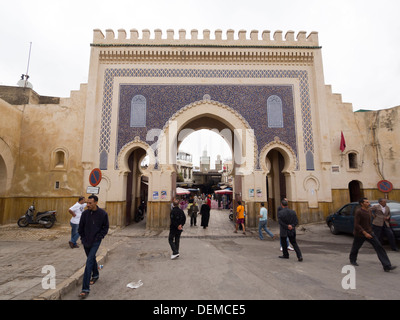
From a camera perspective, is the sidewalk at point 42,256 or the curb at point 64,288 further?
the sidewalk at point 42,256

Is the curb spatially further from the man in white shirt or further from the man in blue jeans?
the man in white shirt

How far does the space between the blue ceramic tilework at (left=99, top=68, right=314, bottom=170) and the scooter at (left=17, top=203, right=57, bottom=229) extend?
3.75 m

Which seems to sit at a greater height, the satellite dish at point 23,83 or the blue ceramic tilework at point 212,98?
the satellite dish at point 23,83

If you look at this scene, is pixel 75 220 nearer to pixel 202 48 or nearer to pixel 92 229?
pixel 92 229

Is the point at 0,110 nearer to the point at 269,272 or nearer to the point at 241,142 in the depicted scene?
the point at 241,142

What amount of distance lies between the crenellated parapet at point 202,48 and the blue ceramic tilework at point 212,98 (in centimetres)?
61

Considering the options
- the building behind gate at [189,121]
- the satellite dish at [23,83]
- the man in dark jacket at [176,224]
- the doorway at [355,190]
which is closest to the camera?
the man in dark jacket at [176,224]

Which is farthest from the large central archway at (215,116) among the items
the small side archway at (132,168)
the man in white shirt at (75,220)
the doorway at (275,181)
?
the man in white shirt at (75,220)

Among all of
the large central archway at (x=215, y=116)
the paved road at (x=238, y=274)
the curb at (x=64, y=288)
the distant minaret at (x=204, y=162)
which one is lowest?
the paved road at (x=238, y=274)

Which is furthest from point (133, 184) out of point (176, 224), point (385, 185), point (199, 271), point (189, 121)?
point (385, 185)

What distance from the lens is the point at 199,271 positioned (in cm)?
448

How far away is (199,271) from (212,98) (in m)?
8.76

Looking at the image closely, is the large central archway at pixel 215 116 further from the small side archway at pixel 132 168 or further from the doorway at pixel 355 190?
the doorway at pixel 355 190

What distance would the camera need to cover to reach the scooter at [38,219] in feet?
31.9
